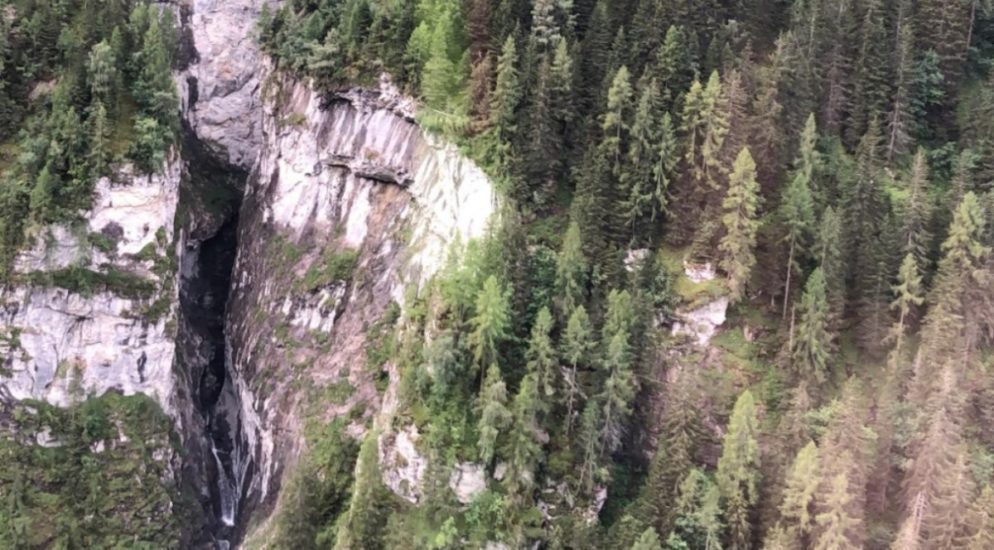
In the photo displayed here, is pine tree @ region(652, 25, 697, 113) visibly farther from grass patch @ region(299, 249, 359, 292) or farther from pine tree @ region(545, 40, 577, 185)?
grass patch @ region(299, 249, 359, 292)

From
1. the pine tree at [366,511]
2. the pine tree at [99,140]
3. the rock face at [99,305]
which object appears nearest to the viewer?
the pine tree at [366,511]

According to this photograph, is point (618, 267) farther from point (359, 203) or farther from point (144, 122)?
point (144, 122)

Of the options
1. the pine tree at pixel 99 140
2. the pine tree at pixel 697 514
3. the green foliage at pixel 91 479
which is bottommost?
the green foliage at pixel 91 479

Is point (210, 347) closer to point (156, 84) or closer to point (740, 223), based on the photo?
point (156, 84)

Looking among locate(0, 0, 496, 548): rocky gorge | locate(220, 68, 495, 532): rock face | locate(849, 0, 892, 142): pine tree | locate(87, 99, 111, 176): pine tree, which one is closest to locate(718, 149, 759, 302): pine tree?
locate(849, 0, 892, 142): pine tree

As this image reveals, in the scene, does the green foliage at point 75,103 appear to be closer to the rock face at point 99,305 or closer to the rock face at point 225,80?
the rock face at point 99,305

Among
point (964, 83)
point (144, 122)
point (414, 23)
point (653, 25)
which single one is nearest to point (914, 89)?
point (964, 83)

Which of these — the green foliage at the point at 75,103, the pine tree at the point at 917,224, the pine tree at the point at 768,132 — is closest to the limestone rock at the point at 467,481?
the pine tree at the point at 768,132
